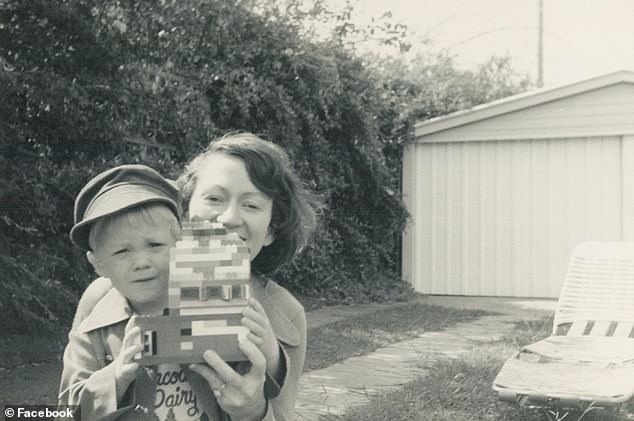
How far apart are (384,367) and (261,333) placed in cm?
417

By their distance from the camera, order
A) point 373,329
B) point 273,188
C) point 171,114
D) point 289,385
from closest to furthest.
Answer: point 289,385 < point 273,188 < point 171,114 < point 373,329

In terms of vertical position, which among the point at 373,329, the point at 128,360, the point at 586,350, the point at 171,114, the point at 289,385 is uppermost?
the point at 171,114

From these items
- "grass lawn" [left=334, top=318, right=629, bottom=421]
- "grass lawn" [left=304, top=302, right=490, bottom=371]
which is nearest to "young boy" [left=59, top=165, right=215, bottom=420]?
"grass lawn" [left=334, top=318, right=629, bottom=421]

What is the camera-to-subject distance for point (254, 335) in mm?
1290

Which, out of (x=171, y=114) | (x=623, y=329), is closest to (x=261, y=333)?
(x=623, y=329)

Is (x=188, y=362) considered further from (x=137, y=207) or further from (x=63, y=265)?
(x=63, y=265)

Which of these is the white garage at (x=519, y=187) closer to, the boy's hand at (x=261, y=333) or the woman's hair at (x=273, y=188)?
the woman's hair at (x=273, y=188)

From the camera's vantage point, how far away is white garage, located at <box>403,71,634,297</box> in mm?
10070

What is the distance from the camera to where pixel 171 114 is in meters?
5.96

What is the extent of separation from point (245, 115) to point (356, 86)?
8.56 feet

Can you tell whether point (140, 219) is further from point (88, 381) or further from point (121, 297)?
point (88, 381)

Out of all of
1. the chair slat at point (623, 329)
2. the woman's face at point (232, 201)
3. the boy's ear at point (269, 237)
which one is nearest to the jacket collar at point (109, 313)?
the woman's face at point (232, 201)

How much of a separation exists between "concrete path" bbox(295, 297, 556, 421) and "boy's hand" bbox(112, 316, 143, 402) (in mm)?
2697

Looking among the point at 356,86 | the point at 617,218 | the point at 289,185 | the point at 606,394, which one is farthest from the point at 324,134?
the point at 289,185
